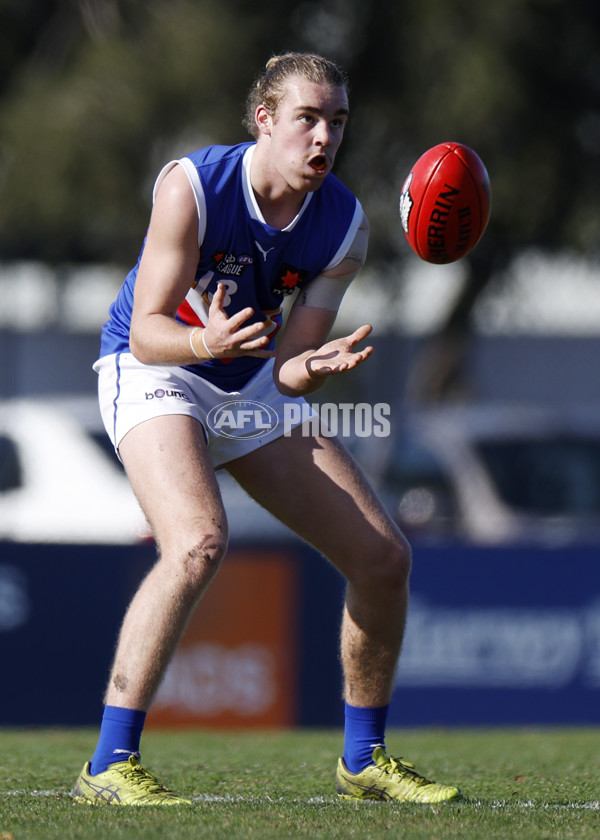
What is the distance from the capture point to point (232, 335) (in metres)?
3.80

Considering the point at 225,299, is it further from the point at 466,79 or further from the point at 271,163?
the point at 466,79

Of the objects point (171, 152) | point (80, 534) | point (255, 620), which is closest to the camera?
point (255, 620)

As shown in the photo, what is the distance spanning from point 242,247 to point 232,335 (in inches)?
22.5

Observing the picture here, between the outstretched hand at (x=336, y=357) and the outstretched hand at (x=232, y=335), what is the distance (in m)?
0.27

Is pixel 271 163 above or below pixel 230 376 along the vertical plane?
above

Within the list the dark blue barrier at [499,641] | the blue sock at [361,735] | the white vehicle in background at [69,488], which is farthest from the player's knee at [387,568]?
the white vehicle in background at [69,488]

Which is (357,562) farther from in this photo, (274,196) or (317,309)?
(274,196)

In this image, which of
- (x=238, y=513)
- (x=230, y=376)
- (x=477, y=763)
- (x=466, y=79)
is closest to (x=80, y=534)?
(x=238, y=513)

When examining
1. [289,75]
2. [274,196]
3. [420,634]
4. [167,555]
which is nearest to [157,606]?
[167,555]

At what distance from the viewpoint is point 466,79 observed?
13.5 metres

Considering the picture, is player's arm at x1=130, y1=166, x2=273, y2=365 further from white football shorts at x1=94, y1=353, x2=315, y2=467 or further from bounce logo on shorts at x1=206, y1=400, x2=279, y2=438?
bounce logo on shorts at x1=206, y1=400, x2=279, y2=438

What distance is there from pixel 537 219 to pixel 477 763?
9328mm

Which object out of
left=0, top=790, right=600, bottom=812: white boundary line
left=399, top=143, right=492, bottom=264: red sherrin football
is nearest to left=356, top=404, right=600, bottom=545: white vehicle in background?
left=399, top=143, right=492, bottom=264: red sherrin football

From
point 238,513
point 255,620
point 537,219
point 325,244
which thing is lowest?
point 255,620
